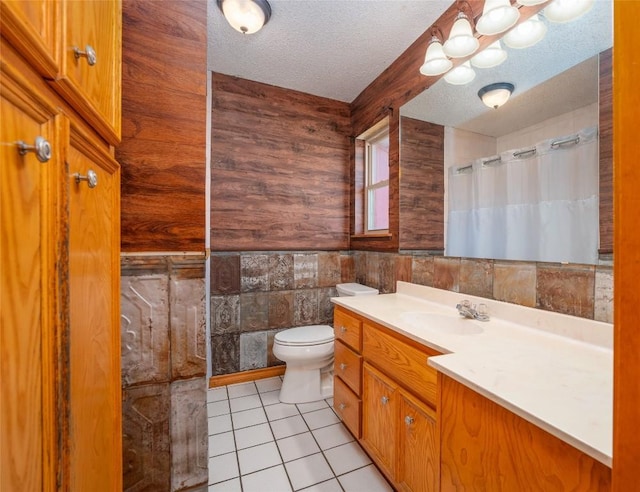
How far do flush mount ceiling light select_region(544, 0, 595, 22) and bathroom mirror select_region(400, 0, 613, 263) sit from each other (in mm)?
25

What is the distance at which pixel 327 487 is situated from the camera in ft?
4.22

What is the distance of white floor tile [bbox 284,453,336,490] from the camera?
1315mm

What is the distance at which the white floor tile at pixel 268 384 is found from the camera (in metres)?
2.17

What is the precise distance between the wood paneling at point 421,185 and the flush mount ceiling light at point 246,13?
1.11m

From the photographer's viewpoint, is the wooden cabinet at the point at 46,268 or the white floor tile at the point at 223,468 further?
the white floor tile at the point at 223,468

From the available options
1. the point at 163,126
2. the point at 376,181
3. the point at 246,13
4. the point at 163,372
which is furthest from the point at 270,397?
the point at 246,13

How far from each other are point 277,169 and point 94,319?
1898mm

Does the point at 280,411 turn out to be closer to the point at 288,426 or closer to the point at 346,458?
the point at 288,426

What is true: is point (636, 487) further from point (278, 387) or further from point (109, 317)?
point (278, 387)

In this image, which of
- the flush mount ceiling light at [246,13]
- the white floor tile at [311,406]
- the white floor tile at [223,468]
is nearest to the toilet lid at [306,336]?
the white floor tile at [311,406]

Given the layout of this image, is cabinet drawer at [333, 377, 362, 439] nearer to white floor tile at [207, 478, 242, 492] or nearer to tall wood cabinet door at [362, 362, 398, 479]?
tall wood cabinet door at [362, 362, 398, 479]

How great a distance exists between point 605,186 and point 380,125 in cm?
163

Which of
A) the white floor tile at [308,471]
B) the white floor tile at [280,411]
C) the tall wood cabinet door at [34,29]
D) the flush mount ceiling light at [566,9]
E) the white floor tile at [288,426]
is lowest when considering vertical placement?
the white floor tile at [280,411]

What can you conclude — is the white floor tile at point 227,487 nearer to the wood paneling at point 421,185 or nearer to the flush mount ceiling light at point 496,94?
the wood paneling at point 421,185
